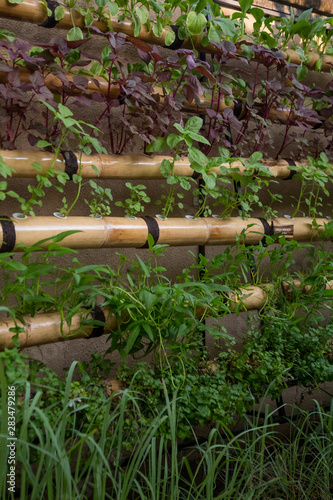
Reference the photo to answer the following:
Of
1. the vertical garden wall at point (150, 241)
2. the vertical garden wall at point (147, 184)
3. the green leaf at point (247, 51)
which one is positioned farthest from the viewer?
the green leaf at point (247, 51)

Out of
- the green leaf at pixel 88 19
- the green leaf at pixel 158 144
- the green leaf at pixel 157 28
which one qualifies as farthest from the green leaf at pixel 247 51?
the green leaf at pixel 88 19

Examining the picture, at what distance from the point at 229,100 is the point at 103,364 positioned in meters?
1.40

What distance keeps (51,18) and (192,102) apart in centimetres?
73

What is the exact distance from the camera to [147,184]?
2.42 metres

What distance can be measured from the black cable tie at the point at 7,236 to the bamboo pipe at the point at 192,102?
57 cm

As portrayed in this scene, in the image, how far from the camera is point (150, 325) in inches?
64.6

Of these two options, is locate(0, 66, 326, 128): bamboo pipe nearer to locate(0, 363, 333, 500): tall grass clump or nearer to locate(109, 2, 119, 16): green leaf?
locate(109, 2, 119, 16): green leaf

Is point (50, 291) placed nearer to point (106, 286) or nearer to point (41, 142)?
point (106, 286)

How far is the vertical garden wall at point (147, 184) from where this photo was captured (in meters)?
1.70

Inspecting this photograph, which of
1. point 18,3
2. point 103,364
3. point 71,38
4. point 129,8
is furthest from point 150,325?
point 129,8

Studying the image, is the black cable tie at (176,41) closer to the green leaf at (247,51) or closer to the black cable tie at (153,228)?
the green leaf at (247,51)

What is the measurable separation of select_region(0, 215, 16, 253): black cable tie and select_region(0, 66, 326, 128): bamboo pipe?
571mm

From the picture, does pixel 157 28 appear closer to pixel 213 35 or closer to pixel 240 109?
pixel 213 35

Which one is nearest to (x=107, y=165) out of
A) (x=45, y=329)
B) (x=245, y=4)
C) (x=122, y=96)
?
(x=122, y=96)
